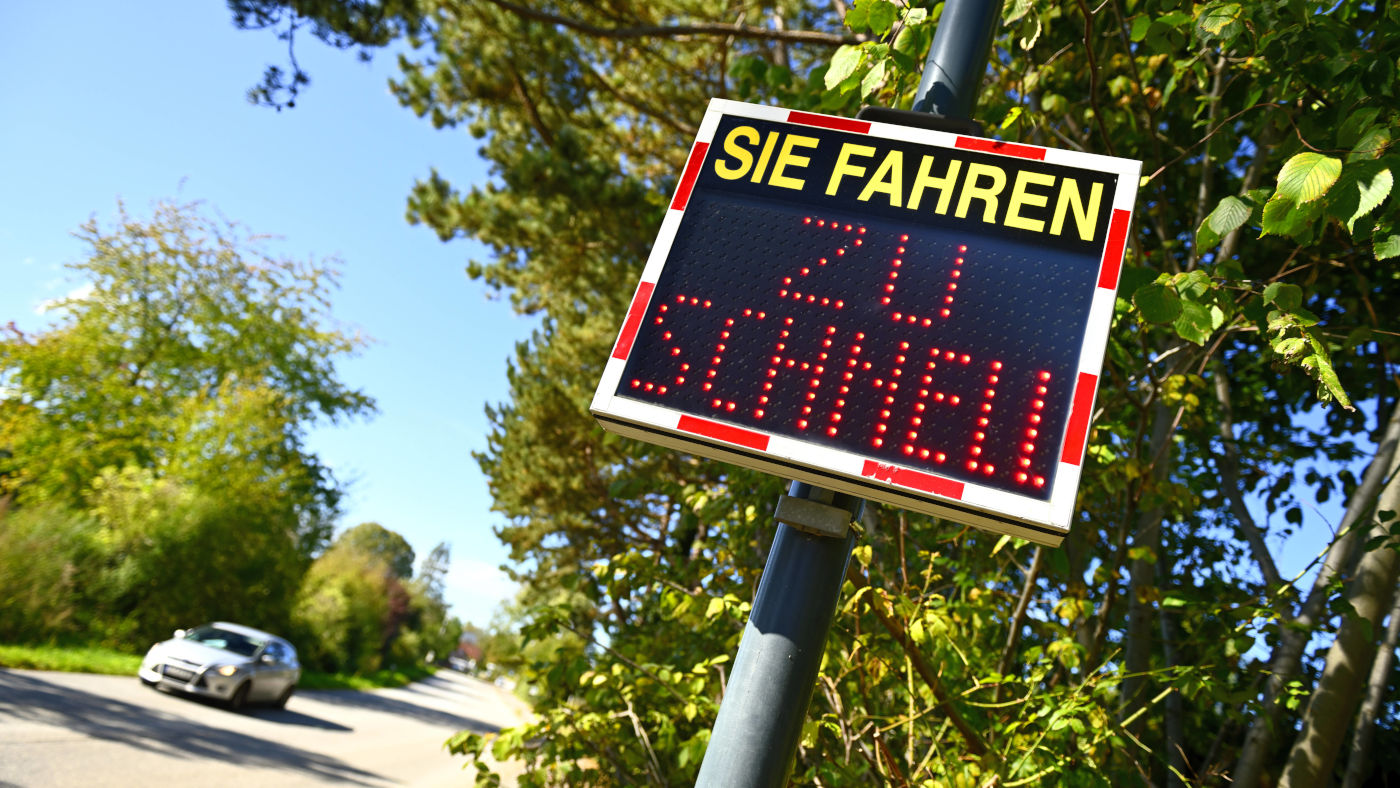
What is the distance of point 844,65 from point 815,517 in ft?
5.44

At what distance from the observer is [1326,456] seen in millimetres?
6492

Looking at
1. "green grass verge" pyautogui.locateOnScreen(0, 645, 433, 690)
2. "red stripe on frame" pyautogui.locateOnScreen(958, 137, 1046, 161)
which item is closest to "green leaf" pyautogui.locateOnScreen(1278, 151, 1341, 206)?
"red stripe on frame" pyautogui.locateOnScreen(958, 137, 1046, 161)

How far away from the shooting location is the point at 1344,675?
3375 millimetres

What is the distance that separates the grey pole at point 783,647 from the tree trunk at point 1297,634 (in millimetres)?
2459

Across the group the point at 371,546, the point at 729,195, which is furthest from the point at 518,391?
the point at 371,546

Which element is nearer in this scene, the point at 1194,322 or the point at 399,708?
the point at 1194,322

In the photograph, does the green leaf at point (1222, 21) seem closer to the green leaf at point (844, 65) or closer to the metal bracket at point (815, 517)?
the green leaf at point (844, 65)

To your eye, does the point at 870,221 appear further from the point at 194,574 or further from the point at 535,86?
the point at 194,574

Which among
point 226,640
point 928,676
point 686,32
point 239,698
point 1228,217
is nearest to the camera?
point 1228,217

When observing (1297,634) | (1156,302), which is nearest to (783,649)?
(1156,302)

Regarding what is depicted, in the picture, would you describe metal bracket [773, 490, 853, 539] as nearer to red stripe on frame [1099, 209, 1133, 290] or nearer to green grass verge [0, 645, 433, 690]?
red stripe on frame [1099, 209, 1133, 290]

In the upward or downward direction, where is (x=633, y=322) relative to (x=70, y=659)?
upward

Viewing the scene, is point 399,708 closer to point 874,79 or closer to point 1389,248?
point 874,79

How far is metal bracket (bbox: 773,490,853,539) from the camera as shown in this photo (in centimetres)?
199
